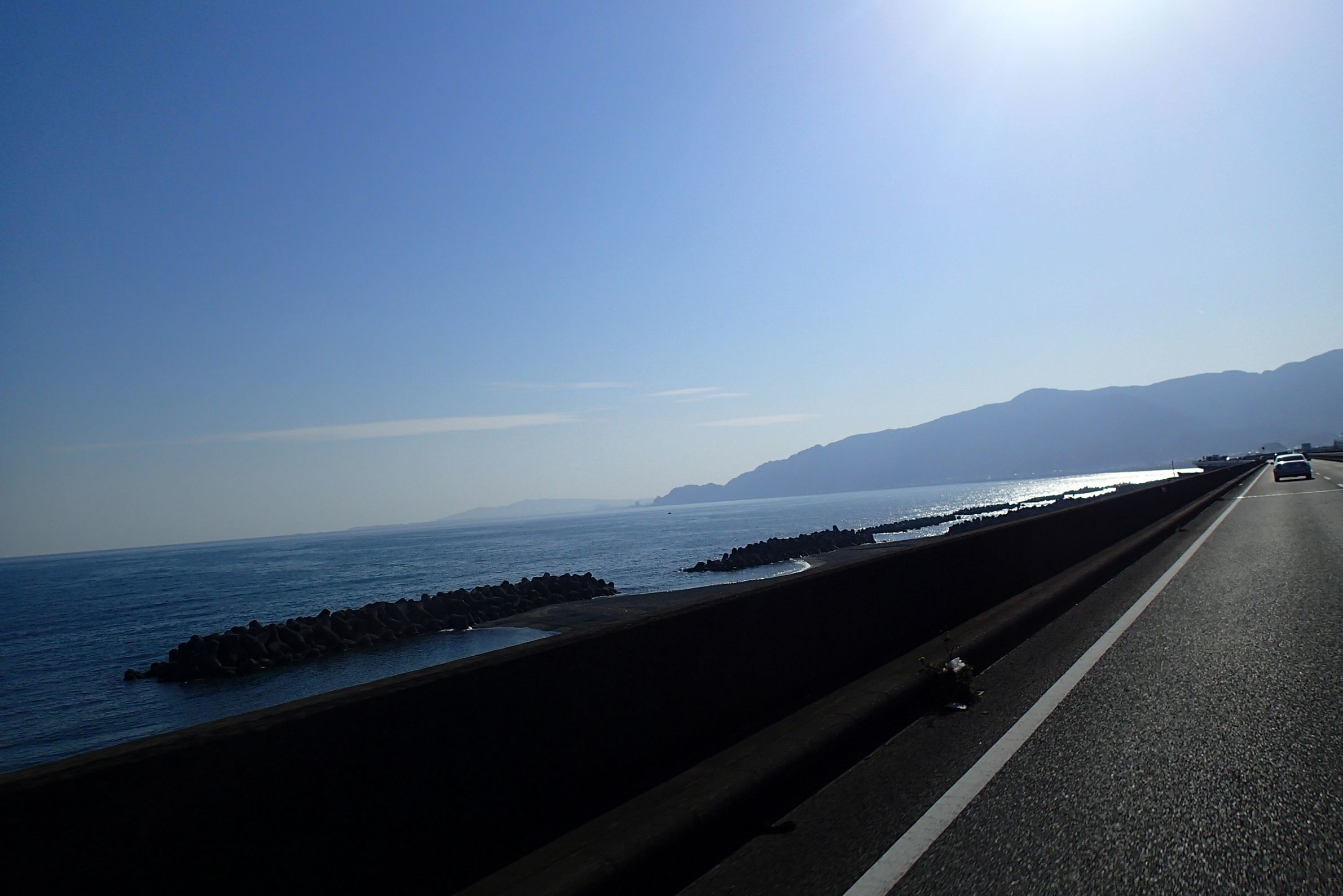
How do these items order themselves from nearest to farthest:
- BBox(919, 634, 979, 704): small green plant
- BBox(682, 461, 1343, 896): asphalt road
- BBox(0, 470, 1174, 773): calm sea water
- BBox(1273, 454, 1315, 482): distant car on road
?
BBox(682, 461, 1343, 896): asphalt road → BBox(919, 634, 979, 704): small green plant → BBox(0, 470, 1174, 773): calm sea water → BBox(1273, 454, 1315, 482): distant car on road

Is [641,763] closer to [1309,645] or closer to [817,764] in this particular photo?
[817,764]

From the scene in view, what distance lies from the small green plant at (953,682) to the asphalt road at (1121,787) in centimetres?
12

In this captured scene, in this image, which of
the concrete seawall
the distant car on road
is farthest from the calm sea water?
the distant car on road

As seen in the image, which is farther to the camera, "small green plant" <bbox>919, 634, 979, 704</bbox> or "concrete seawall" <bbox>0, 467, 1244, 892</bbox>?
"small green plant" <bbox>919, 634, 979, 704</bbox>

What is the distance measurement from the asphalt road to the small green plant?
12 cm

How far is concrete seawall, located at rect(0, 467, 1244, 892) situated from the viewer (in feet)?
7.87

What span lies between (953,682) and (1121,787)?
192 cm

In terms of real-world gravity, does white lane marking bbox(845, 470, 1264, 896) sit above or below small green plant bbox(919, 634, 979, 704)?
below

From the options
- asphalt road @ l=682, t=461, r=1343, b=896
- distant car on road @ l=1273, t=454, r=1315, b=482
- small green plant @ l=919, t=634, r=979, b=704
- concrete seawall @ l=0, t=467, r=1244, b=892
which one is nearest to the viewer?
concrete seawall @ l=0, t=467, r=1244, b=892

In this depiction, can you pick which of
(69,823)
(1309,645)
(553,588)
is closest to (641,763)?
(69,823)

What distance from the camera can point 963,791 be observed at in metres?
4.41

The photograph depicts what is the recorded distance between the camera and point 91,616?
2293 inches

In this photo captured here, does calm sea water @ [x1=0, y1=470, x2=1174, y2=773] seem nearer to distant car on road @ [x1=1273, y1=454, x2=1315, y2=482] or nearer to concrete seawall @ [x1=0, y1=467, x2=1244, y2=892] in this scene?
concrete seawall @ [x1=0, y1=467, x2=1244, y2=892]

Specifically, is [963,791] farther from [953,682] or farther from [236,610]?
[236,610]
